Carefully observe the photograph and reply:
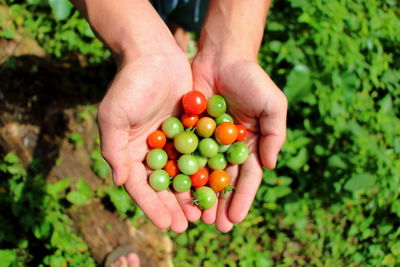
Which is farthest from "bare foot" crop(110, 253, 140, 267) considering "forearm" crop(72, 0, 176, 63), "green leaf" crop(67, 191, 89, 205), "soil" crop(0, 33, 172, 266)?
"forearm" crop(72, 0, 176, 63)

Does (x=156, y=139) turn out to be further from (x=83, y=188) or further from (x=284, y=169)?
(x=284, y=169)

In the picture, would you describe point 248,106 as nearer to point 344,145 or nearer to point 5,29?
point 344,145

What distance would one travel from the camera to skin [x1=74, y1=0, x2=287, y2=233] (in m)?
2.57

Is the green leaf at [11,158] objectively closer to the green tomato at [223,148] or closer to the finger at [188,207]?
the finger at [188,207]

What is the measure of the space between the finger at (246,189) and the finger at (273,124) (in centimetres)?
14

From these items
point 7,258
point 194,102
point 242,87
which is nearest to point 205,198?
point 194,102

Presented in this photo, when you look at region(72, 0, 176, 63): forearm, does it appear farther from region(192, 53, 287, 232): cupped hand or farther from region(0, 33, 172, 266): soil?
region(0, 33, 172, 266): soil

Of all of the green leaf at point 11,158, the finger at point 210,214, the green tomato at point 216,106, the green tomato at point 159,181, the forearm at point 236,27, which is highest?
the forearm at point 236,27

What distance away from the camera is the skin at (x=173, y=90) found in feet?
8.45

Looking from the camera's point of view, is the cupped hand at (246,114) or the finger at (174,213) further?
the finger at (174,213)

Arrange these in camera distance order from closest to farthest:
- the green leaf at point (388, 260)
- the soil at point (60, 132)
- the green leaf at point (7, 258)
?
the green leaf at point (7, 258) → the green leaf at point (388, 260) → the soil at point (60, 132)

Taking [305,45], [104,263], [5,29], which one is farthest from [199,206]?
[5,29]

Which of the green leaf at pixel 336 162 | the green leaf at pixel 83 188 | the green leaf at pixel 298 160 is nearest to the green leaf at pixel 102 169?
the green leaf at pixel 83 188

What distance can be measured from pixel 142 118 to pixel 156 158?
353 millimetres
